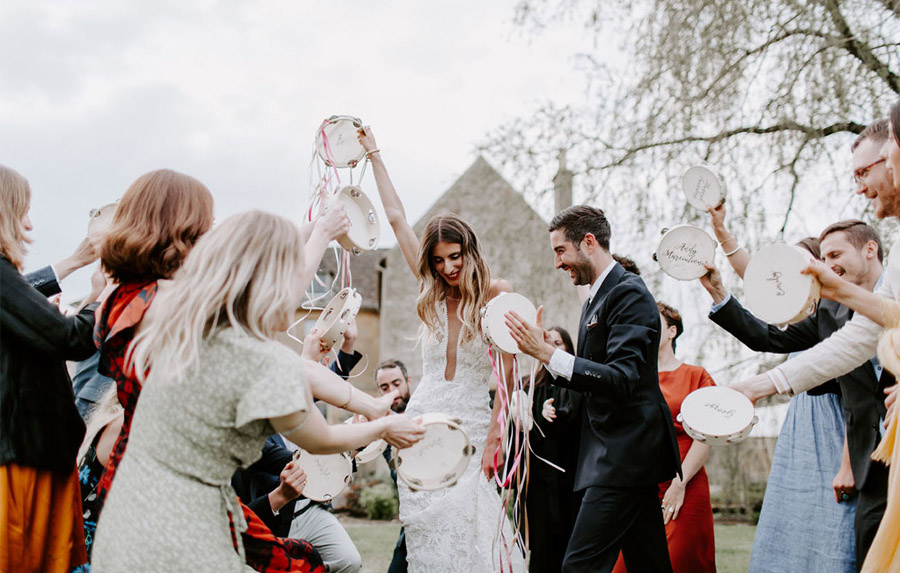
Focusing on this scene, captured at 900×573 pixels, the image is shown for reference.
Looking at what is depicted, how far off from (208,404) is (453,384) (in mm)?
2452

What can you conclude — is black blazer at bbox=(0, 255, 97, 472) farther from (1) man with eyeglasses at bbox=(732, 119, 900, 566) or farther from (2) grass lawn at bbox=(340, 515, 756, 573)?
(2) grass lawn at bbox=(340, 515, 756, 573)

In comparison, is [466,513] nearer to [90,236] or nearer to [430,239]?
[430,239]

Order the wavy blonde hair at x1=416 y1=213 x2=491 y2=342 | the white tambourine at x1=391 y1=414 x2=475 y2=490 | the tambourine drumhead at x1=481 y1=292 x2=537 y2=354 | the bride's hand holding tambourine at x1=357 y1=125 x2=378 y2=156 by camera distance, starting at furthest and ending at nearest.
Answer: the wavy blonde hair at x1=416 y1=213 x2=491 y2=342 < the bride's hand holding tambourine at x1=357 y1=125 x2=378 y2=156 < the tambourine drumhead at x1=481 y1=292 x2=537 y2=354 < the white tambourine at x1=391 y1=414 x2=475 y2=490

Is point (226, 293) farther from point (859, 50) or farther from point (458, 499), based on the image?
point (859, 50)

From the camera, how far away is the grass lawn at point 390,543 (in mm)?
9730

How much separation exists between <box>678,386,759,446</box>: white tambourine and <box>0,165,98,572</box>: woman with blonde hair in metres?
2.88

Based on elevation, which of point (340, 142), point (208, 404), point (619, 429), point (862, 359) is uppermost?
point (340, 142)

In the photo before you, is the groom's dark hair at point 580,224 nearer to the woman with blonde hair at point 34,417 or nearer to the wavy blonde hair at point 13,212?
the woman with blonde hair at point 34,417

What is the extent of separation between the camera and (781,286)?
10.9ft

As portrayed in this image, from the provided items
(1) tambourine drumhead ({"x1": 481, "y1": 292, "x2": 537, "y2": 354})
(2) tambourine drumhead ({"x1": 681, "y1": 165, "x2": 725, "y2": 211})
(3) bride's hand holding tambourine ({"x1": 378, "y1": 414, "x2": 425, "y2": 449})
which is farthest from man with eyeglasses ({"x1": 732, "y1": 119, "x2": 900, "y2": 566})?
(3) bride's hand holding tambourine ({"x1": 378, "y1": 414, "x2": 425, "y2": 449})

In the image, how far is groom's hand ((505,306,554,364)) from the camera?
156 inches

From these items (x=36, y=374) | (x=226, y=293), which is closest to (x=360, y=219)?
(x=36, y=374)

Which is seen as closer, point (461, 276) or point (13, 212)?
point (13, 212)

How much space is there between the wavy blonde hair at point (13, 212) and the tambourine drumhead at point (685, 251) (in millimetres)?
3217
